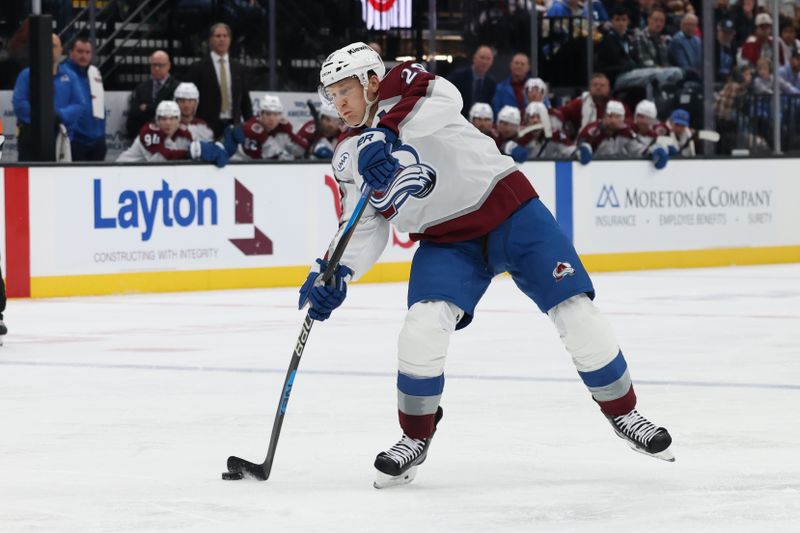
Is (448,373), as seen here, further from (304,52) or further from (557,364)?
(304,52)

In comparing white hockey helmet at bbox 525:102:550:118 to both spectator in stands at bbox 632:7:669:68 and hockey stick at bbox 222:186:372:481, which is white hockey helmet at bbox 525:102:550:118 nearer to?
spectator in stands at bbox 632:7:669:68

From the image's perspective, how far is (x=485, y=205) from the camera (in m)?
4.29

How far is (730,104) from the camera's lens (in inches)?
573

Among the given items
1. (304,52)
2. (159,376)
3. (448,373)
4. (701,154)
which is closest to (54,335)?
(159,376)

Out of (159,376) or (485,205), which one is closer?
(485,205)

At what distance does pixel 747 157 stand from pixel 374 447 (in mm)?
9815

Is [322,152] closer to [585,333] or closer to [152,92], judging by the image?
[152,92]

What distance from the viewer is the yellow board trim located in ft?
35.0

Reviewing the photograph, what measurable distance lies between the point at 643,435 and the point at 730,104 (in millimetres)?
10710

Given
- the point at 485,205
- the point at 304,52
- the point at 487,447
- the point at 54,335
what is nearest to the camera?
the point at 485,205

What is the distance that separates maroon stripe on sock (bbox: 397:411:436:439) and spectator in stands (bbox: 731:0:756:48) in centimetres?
1147

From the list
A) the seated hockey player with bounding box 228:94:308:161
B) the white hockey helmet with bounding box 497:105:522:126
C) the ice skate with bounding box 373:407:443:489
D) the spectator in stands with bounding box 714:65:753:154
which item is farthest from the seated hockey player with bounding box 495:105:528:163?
the ice skate with bounding box 373:407:443:489

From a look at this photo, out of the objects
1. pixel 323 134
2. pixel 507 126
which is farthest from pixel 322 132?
pixel 507 126

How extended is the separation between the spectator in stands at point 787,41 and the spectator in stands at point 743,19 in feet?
0.96
